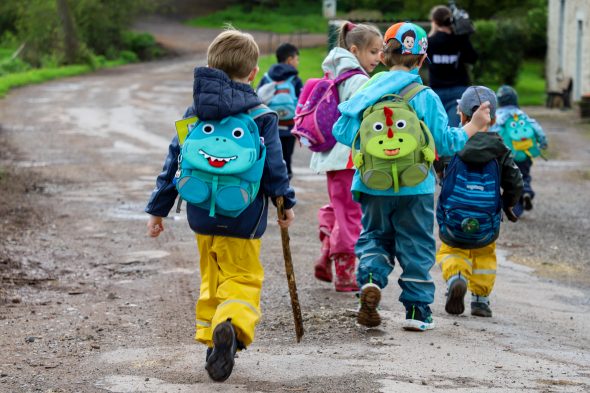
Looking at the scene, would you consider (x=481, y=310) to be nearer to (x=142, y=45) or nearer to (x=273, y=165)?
(x=273, y=165)

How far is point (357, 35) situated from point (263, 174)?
215 cm

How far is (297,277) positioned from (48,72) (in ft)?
89.0

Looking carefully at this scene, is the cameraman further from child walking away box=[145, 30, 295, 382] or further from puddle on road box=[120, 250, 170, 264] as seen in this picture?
child walking away box=[145, 30, 295, 382]

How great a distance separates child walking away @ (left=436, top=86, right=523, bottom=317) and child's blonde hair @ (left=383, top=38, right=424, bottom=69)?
667 millimetres

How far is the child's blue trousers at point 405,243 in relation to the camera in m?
6.47

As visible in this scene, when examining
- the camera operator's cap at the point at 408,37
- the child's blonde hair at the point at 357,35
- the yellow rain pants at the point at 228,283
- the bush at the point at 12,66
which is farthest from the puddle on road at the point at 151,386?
the bush at the point at 12,66

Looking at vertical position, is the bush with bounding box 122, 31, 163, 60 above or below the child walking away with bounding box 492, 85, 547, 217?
below

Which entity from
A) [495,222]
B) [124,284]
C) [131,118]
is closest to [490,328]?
[495,222]

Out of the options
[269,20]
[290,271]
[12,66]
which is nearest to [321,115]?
[290,271]

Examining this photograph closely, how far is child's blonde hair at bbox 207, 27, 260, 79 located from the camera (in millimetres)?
5605

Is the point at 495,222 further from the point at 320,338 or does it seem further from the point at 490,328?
the point at 320,338

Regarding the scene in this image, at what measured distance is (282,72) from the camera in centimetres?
1192

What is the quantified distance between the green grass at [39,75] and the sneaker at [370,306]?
21732mm

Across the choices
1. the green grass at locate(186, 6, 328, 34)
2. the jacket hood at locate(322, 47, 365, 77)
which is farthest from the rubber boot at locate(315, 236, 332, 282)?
the green grass at locate(186, 6, 328, 34)
